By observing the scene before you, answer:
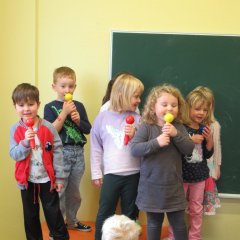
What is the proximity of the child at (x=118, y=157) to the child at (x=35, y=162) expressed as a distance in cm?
28

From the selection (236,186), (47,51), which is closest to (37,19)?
(47,51)

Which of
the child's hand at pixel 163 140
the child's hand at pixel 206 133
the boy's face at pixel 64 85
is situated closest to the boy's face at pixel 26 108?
the boy's face at pixel 64 85

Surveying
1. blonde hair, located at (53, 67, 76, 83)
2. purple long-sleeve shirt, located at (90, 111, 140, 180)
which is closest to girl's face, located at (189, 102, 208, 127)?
purple long-sleeve shirt, located at (90, 111, 140, 180)

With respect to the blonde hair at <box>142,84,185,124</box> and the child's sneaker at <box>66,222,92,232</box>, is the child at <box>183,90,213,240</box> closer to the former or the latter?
the blonde hair at <box>142,84,185,124</box>

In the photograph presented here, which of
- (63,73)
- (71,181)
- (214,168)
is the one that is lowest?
(71,181)

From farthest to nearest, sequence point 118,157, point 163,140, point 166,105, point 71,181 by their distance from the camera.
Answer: point 71,181
point 118,157
point 166,105
point 163,140

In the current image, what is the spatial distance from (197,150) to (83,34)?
1.39 metres

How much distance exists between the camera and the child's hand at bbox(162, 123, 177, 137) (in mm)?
1903

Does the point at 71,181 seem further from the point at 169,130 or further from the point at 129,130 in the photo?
the point at 169,130

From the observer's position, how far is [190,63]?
107 inches

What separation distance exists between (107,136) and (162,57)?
96 cm

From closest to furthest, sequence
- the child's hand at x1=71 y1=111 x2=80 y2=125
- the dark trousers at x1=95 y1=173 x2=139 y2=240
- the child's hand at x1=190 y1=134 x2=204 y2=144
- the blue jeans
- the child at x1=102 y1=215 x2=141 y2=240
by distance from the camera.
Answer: the child at x1=102 y1=215 x2=141 y2=240 → the dark trousers at x1=95 y1=173 x2=139 y2=240 → the child's hand at x1=190 y1=134 x2=204 y2=144 → the child's hand at x1=71 y1=111 x2=80 y2=125 → the blue jeans

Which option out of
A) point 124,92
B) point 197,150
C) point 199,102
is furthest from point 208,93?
point 124,92

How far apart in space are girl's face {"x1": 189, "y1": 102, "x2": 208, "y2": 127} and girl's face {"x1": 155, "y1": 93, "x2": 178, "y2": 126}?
41cm
